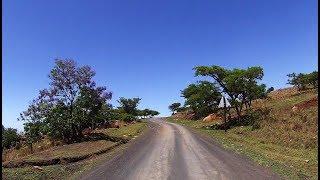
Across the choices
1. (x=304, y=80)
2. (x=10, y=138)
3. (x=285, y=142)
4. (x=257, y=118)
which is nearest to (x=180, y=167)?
(x=285, y=142)

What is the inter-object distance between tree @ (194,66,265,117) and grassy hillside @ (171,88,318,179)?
495 cm

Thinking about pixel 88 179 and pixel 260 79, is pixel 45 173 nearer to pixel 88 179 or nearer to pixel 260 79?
pixel 88 179

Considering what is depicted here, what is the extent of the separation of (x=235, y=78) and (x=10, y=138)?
3005 centimetres

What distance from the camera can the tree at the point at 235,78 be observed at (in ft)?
166

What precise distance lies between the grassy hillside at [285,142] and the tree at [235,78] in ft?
16.3

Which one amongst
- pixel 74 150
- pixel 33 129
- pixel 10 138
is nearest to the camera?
pixel 74 150

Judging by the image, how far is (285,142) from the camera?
103ft

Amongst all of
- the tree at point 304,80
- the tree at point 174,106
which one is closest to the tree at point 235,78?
the tree at point 304,80

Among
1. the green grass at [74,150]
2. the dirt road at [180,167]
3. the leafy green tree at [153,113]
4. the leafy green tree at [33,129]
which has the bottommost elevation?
the dirt road at [180,167]

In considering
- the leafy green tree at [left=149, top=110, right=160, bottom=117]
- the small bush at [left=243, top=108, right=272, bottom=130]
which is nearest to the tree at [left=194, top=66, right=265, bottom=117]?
the small bush at [left=243, top=108, right=272, bottom=130]

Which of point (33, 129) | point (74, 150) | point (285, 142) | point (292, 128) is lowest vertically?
point (285, 142)

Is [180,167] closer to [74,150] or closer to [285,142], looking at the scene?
[74,150]

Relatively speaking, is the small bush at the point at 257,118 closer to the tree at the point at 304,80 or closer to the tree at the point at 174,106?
the tree at the point at 304,80

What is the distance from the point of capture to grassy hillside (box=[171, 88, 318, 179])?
1953cm
